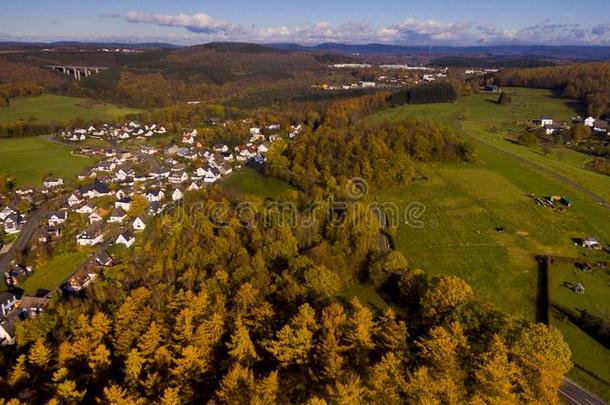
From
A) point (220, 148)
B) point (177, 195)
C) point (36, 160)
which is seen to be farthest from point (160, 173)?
point (36, 160)

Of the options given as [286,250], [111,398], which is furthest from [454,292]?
[111,398]

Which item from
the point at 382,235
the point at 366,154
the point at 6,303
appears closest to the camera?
the point at 6,303

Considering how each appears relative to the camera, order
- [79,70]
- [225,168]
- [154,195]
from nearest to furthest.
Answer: [154,195], [225,168], [79,70]

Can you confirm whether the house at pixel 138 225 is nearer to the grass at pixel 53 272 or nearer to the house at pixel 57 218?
the grass at pixel 53 272

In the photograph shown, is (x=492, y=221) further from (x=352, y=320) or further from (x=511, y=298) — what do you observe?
(x=352, y=320)

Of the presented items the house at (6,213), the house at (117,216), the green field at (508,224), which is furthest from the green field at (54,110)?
the green field at (508,224)

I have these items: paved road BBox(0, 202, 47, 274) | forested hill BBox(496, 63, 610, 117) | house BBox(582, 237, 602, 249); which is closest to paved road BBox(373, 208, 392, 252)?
house BBox(582, 237, 602, 249)

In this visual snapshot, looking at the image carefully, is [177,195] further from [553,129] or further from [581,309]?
[553,129]
